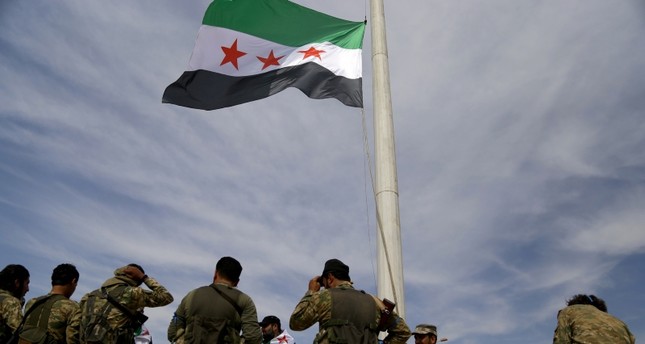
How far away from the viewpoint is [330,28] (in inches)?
477

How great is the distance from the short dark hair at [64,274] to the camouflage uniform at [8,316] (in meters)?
0.63

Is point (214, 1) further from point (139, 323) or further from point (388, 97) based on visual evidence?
point (139, 323)

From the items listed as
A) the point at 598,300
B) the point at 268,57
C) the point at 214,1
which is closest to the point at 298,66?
the point at 268,57

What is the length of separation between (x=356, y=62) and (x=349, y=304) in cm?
726

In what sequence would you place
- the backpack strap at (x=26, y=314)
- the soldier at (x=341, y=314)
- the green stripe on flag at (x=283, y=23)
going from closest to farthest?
the soldier at (x=341, y=314) → the backpack strap at (x=26, y=314) → the green stripe on flag at (x=283, y=23)

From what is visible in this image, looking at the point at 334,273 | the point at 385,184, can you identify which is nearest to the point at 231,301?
the point at 334,273

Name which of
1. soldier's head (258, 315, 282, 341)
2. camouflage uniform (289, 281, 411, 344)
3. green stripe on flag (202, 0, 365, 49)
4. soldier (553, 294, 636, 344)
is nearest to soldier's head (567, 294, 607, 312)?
soldier (553, 294, 636, 344)

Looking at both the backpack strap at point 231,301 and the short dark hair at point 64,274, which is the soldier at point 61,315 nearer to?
the short dark hair at point 64,274

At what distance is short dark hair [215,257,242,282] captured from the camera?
562 centimetres

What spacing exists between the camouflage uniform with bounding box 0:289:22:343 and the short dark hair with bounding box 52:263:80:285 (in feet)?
2.07

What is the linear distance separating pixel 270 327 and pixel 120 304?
3673 millimetres

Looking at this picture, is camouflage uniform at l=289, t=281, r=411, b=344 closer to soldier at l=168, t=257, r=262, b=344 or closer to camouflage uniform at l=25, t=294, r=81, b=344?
soldier at l=168, t=257, r=262, b=344

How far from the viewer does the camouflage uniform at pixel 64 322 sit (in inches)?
237

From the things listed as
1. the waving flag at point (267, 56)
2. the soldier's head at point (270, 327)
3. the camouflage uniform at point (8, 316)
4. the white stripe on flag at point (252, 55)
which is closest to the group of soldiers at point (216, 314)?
the camouflage uniform at point (8, 316)
